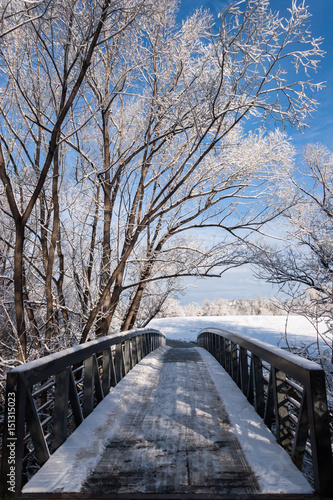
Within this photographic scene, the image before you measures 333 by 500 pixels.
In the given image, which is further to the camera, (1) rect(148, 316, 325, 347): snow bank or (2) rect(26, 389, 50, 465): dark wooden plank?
(1) rect(148, 316, 325, 347): snow bank

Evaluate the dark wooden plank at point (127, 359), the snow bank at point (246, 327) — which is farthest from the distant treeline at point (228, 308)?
the dark wooden plank at point (127, 359)

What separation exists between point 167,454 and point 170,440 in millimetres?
357

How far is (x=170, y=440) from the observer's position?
3740mm

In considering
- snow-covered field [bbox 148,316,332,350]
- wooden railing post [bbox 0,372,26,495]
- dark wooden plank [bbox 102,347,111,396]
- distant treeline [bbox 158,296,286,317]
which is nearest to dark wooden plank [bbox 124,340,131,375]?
dark wooden plank [bbox 102,347,111,396]

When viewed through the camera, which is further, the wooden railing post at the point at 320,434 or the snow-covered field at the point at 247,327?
the snow-covered field at the point at 247,327

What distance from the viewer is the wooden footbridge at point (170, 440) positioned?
108 inches

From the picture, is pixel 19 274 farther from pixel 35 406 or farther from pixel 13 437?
pixel 13 437

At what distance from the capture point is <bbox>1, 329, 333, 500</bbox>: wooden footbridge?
2736 millimetres

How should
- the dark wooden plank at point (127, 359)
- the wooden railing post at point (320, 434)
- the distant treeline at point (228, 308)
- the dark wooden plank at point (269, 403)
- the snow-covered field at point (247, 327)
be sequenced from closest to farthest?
the wooden railing post at point (320, 434) < the dark wooden plank at point (269, 403) < the dark wooden plank at point (127, 359) < the snow-covered field at point (247, 327) < the distant treeline at point (228, 308)

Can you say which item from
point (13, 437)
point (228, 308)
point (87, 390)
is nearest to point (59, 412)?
point (13, 437)

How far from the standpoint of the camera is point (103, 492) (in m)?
2.75

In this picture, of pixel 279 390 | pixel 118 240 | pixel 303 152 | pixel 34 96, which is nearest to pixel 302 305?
pixel 118 240

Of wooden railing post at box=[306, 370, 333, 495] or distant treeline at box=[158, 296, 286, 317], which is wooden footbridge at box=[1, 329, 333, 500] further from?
distant treeline at box=[158, 296, 286, 317]

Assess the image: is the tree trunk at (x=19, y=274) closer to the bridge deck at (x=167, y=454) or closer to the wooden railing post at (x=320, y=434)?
the bridge deck at (x=167, y=454)
